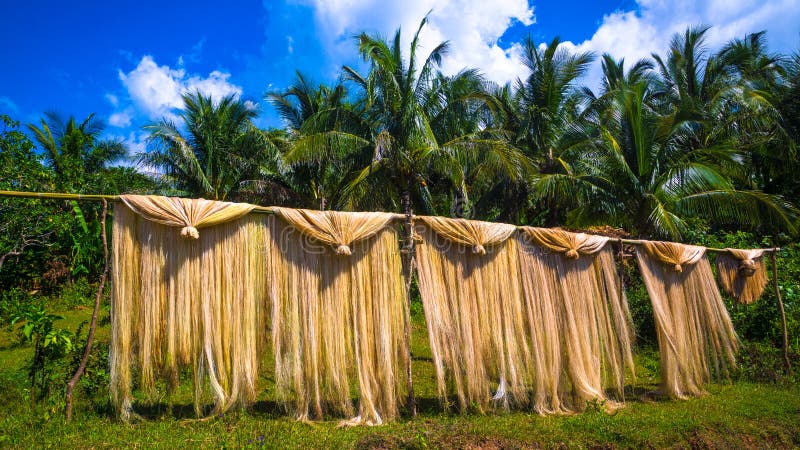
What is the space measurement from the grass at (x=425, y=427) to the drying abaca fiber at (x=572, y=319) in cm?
30

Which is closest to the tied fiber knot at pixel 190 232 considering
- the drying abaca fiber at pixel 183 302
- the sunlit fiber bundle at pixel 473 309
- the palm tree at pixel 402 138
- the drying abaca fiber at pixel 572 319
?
Answer: the drying abaca fiber at pixel 183 302

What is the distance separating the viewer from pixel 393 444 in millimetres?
3588

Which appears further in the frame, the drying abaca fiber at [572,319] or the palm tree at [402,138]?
the palm tree at [402,138]

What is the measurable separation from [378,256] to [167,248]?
168 cm

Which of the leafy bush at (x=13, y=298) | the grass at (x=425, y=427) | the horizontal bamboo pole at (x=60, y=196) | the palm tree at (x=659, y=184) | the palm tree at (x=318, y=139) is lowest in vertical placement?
the grass at (x=425, y=427)

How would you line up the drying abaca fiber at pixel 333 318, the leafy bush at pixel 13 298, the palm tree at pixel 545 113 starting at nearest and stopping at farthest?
the drying abaca fiber at pixel 333 318, the leafy bush at pixel 13 298, the palm tree at pixel 545 113

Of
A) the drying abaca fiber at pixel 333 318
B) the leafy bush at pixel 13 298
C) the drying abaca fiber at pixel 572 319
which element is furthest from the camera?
the leafy bush at pixel 13 298


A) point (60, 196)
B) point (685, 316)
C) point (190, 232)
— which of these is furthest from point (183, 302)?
point (685, 316)

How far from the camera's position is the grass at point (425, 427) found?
3.49 metres

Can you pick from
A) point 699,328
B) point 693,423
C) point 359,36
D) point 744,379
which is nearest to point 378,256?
point 693,423

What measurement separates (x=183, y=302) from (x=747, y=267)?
6.89 metres

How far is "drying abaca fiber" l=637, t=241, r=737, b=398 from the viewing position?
18.4 feet

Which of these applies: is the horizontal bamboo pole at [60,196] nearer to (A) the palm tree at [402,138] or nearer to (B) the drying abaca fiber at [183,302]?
(B) the drying abaca fiber at [183,302]

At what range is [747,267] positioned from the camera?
6.59 metres
